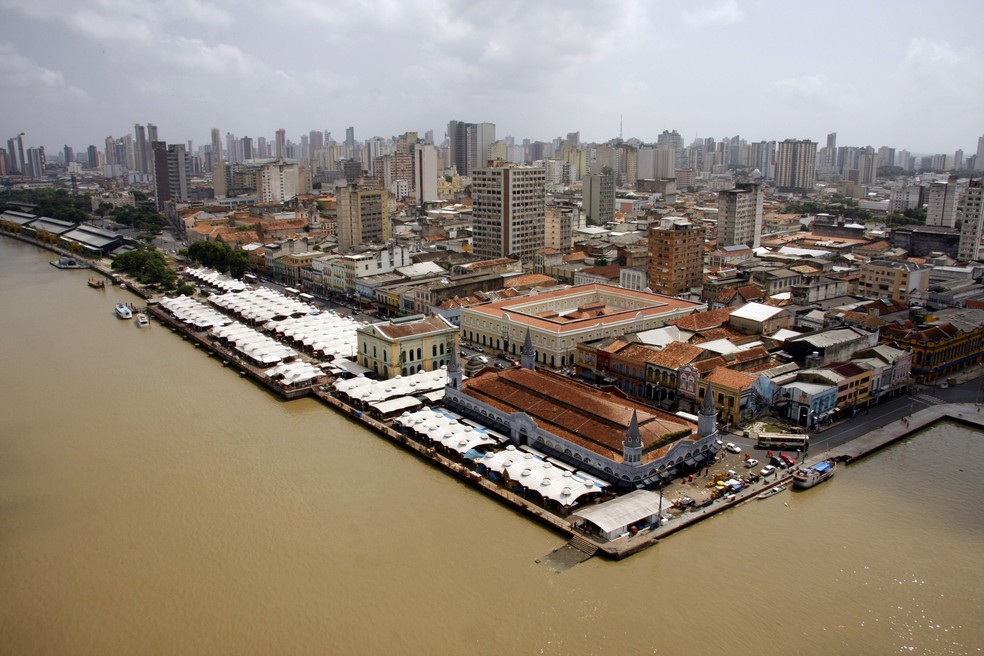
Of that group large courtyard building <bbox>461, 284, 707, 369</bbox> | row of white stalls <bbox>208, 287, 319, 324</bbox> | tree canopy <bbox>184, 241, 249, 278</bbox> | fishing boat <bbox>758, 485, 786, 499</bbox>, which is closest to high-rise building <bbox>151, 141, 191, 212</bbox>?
tree canopy <bbox>184, 241, 249, 278</bbox>

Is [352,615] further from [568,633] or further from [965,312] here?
[965,312]

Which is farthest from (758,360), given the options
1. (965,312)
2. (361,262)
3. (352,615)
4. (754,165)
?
(754,165)

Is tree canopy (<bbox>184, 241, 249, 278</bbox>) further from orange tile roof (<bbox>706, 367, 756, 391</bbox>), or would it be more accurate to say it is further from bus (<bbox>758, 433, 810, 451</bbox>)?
bus (<bbox>758, 433, 810, 451</bbox>)

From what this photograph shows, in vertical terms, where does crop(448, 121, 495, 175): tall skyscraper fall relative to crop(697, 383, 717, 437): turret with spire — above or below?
above

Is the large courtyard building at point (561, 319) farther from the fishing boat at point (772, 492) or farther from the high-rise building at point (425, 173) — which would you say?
the high-rise building at point (425, 173)

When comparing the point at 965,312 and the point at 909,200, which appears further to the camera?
the point at 909,200

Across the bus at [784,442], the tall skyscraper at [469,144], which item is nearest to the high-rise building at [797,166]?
the tall skyscraper at [469,144]

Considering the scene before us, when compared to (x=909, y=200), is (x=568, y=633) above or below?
below
